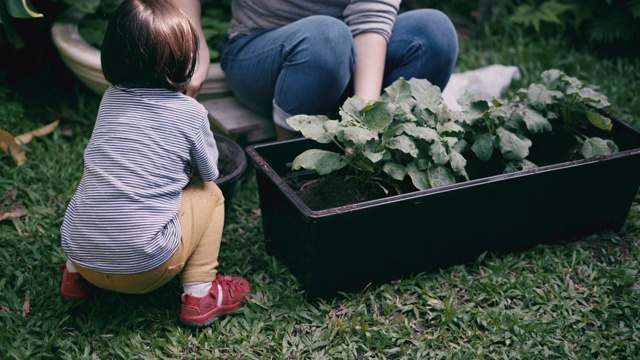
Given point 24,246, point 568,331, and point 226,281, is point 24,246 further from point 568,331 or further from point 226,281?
point 568,331

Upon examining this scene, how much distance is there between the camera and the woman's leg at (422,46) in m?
2.47

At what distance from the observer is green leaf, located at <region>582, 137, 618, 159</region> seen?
219 cm

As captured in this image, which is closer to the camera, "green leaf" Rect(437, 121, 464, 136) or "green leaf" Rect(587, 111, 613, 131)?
"green leaf" Rect(437, 121, 464, 136)

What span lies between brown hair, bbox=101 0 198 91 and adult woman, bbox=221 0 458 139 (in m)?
0.62

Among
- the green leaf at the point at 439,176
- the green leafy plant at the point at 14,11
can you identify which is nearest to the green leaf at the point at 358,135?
the green leaf at the point at 439,176

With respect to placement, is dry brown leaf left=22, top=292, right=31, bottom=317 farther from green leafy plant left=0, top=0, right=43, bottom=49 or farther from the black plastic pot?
green leafy plant left=0, top=0, right=43, bottom=49

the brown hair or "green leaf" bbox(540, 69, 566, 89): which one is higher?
the brown hair

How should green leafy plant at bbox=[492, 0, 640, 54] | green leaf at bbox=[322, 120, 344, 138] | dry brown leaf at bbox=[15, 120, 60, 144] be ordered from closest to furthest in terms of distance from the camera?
green leaf at bbox=[322, 120, 344, 138] → dry brown leaf at bbox=[15, 120, 60, 144] → green leafy plant at bbox=[492, 0, 640, 54]

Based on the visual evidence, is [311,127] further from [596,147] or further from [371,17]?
[596,147]

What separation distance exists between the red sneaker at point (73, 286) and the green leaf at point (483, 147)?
1309mm

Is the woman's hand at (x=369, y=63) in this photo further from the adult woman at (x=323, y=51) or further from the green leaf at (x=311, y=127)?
the green leaf at (x=311, y=127)

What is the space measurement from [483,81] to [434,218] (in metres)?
1.47

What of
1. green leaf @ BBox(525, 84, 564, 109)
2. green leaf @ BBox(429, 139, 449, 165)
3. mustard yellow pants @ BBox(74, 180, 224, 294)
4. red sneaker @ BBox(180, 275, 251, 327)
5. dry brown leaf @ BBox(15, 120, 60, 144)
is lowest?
dry brown leaf @ BBox(15, 120, 60, 144)

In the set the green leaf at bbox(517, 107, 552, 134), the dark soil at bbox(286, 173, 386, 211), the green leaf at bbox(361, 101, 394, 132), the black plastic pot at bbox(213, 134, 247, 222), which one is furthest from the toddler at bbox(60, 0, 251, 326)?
the green leaf at bbox(517, 107, 552, 134)
